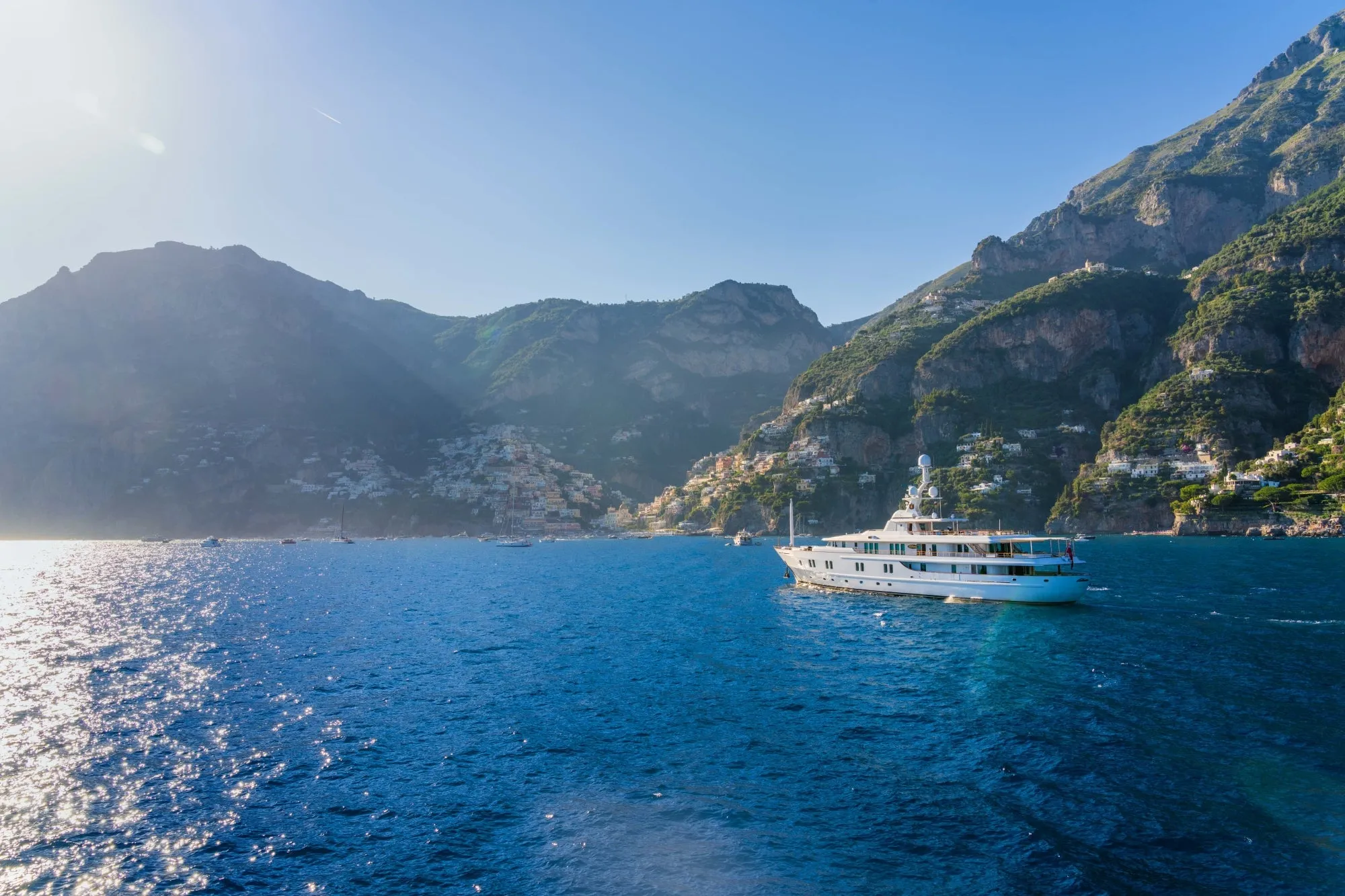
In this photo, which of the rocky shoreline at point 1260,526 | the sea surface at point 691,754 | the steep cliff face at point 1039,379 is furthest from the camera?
the steep cliff face at point 1039,379

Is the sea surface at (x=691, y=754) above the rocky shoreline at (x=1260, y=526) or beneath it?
beneath

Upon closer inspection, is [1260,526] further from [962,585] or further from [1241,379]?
[962,585]

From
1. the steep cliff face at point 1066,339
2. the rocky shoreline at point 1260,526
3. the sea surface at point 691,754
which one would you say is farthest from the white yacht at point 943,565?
the steep cliff face at point 1066,339

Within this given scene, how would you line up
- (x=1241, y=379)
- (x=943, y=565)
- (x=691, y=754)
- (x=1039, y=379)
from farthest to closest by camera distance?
1. (x=1039, y=379)
2. (x=1241, y=379)
3. (x=943, y=565)
4. (x=691, y=754)

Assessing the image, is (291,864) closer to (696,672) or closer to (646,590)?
(696,672)

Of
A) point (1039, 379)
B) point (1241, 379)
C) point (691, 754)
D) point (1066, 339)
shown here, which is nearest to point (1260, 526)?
point (1241, 379)

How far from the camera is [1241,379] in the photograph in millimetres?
138625

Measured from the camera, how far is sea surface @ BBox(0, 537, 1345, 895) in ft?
50.1

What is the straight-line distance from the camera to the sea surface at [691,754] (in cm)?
1526

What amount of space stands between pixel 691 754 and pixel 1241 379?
534 feet

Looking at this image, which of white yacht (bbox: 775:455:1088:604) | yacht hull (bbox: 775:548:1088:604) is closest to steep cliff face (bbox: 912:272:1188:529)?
white yacht (bbox: 775:455:1088:604)

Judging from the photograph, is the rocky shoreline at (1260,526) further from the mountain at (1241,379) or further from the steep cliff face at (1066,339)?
the steep cliff face at (1066,339)

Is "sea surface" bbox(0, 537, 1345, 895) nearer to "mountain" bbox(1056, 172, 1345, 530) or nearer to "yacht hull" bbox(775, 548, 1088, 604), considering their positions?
"yacht hull" bbox(775, 548, 1088, 604)

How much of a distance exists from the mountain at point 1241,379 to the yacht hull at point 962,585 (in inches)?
3837
